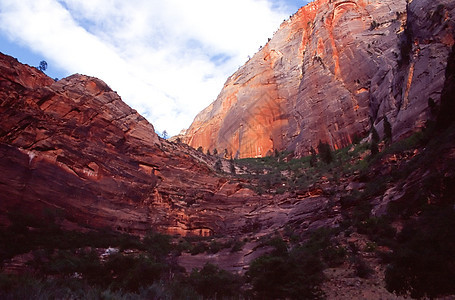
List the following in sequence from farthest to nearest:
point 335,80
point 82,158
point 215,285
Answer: point 335,80 < point 82,158 < point 215,285

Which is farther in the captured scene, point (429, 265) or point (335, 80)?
point (335, 80)

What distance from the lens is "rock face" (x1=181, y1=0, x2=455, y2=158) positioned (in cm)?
2728

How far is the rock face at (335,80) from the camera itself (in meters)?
27.3

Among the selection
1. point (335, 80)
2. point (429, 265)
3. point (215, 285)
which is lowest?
point (215, 285)

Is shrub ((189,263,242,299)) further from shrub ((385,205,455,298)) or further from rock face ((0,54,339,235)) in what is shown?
rock face ((0,54,339,235))

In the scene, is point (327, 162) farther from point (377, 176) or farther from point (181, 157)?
point (181, 157)

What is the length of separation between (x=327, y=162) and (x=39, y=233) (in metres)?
27.7

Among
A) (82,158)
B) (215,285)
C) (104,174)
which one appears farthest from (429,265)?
(82,158)

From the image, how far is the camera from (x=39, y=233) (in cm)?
1722

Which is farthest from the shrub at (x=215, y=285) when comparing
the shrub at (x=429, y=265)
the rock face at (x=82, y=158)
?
the rock face at (x=82, y=158)

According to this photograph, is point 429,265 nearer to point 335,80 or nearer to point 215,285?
point 215,285

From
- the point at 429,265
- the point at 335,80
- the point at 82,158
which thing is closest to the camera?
the point at 429,265

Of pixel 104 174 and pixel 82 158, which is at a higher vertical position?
pixel 82 158

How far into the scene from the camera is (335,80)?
160 feet
